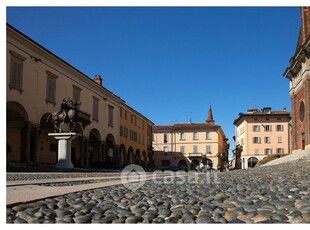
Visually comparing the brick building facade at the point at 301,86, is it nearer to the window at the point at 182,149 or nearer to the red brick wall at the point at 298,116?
the red brick wall at the point at 298,116

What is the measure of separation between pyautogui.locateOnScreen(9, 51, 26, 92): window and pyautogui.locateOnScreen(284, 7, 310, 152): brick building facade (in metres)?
21.8

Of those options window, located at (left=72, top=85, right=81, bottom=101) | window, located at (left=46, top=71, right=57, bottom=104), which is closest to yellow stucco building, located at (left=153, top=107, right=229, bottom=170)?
window, located at (left=72, top=85, right=81, bottom=101)

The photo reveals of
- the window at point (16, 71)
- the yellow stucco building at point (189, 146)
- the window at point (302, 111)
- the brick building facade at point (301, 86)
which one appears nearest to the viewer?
the window at point (16, 71)

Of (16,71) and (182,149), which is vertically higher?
(16,71)

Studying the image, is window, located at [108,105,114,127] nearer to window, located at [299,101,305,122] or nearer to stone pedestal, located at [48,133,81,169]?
window, located at [299,101,305,122]

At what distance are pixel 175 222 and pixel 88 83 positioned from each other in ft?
114

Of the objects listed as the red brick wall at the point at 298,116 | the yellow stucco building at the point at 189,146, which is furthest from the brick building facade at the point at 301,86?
the yellow stucco building at the point at 189,146

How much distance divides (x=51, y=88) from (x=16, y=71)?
205 inches

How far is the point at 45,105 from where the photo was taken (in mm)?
28531

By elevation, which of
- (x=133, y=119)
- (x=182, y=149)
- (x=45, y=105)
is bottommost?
(x=182, y=149)

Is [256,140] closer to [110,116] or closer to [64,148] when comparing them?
[110,116]

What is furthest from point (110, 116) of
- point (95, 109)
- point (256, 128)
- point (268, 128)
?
point (268, 128)

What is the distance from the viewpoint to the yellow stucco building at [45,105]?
2491cm

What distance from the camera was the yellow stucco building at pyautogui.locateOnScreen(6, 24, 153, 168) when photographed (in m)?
24.9
